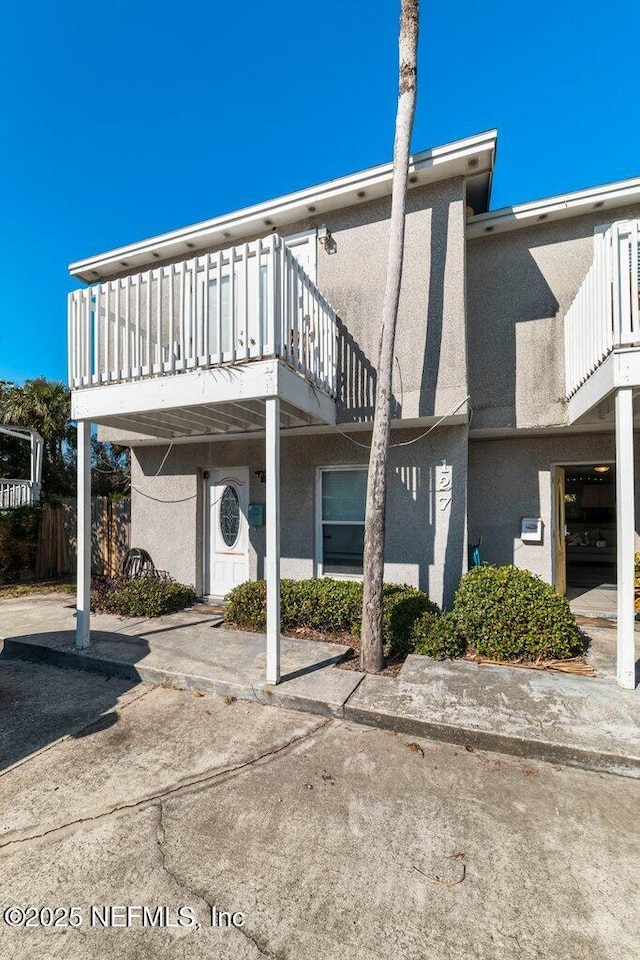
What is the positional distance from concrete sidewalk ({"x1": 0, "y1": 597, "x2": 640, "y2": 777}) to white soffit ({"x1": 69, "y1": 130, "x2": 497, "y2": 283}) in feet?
19.4

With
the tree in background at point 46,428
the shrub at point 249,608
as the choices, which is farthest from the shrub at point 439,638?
the tree in background at point 46,428

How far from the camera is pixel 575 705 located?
11.7ft

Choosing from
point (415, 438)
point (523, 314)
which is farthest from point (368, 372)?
point (523, 314)

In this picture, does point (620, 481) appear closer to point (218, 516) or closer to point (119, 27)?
point (218, 516)

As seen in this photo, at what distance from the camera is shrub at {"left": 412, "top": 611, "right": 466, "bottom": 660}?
470cm

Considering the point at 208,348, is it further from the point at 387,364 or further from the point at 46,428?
the point at 46,428

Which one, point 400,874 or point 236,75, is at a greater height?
point 236,75

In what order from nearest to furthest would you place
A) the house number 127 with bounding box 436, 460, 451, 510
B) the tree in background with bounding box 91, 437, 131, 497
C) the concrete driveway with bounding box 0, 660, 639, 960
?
1. the concrete driveway with bounding box 0, 660, 639, 960
2. the house number 127 with bounding box 436, 460, 451, 510
3. the tree in background with bounding box 91, 437, 131, 497

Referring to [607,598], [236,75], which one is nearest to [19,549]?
[236,75]

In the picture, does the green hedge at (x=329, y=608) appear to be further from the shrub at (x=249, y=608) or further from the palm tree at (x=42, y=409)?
the palm tree at (x=42, y=409)

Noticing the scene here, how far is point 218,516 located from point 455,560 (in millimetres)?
4071

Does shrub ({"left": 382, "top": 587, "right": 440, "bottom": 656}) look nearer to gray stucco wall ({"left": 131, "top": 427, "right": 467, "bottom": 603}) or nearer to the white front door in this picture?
gray stucco wall ({"left": 131, "top": 427, "right": 467, "bottom": 603})

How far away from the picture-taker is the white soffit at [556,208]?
5700 millimetres

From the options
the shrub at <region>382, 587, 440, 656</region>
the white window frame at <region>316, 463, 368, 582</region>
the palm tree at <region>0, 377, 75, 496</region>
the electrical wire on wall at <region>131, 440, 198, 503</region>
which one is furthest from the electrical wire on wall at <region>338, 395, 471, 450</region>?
the palm tree at <region>0, 377, 75, 496</region>
